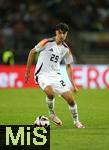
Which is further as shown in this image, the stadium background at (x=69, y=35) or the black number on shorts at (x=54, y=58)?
the stadium background at (x=69, y=35)

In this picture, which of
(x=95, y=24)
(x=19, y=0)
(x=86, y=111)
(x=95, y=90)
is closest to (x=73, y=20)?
(x=95, y=24)

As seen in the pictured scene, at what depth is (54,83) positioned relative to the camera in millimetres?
11453

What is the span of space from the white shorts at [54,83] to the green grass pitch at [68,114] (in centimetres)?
73

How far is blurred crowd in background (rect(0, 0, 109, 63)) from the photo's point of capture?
27.5 meters

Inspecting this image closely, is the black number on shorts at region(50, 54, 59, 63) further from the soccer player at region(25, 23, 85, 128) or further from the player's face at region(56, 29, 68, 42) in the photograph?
the player's face at region(56, 29, 68, 42)

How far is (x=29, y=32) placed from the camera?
92.4 ft

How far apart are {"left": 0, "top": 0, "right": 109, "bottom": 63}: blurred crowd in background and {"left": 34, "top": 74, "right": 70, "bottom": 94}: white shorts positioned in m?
15.8

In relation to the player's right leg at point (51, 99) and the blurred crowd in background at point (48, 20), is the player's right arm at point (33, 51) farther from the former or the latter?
the blurred crowd in background at point (48, 20)

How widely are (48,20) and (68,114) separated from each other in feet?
46.9

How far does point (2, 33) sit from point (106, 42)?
5009 millimetres

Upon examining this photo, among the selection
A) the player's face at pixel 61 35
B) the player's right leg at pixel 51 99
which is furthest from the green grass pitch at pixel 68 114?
the player's face at pixel 61 35

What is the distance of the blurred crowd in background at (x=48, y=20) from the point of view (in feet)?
90.2

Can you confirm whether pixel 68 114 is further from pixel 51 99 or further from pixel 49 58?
pixel 49 58

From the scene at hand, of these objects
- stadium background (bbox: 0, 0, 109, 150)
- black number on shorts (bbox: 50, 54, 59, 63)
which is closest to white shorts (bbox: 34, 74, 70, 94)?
black number on shorts (bbox: 50, 54, 59, 63)
